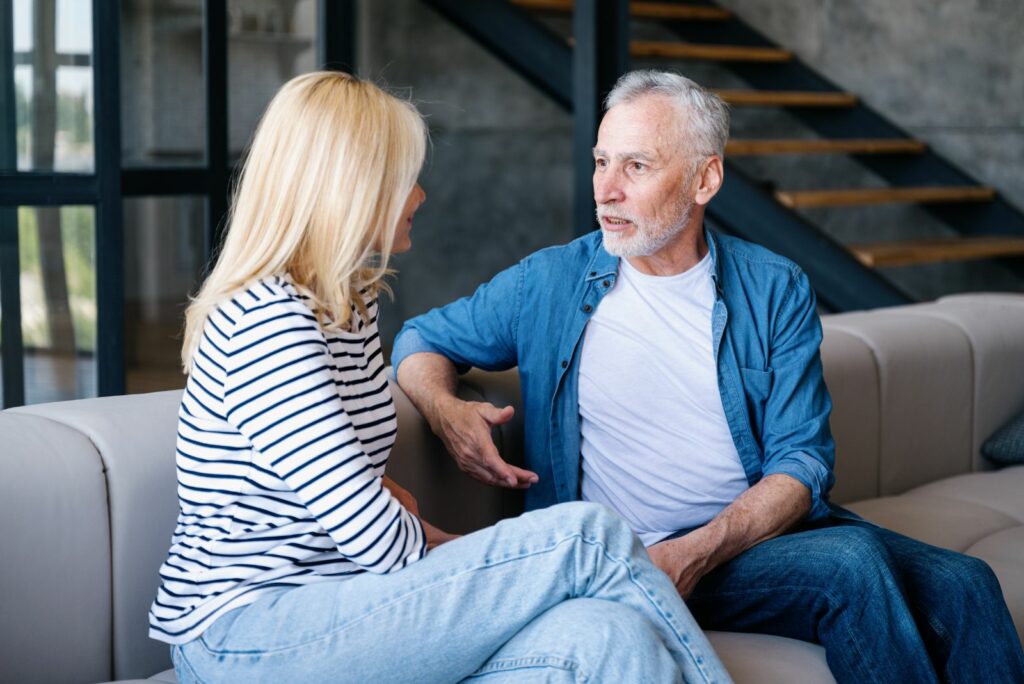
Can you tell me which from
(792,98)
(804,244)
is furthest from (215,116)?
(792,98)

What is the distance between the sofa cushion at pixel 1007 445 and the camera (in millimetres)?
3072

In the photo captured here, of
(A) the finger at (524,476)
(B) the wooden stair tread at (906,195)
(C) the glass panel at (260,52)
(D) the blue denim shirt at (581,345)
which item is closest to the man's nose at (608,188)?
(D) the blue denim shirt at (581,345)

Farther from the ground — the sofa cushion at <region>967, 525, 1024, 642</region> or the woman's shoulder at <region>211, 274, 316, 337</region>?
the woman's shoulder at <region>211, 274, 316, 337</region>

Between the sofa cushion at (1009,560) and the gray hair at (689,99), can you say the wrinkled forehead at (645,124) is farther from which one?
the sofa cushion at (1009,560)

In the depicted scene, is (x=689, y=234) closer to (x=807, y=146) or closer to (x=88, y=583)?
(x=88, y=583)

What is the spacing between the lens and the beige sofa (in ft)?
5.39

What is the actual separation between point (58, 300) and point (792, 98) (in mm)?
3020

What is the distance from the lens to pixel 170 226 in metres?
5.14

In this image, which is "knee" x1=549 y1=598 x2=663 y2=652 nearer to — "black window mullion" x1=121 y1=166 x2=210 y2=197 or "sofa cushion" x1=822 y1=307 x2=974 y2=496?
"sofa cushion" x1=822 y1=307 x2=974 y2=496

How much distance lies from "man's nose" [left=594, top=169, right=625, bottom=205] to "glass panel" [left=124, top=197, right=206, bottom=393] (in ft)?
10.2

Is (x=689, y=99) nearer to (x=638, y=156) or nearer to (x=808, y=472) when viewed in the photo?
(x=638, y=156)

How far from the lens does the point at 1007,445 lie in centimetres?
308

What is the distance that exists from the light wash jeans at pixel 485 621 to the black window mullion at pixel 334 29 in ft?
12.7

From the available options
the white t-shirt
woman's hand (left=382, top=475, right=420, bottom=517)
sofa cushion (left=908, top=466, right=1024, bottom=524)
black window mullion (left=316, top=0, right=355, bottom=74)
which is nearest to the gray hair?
the white t-shirt
